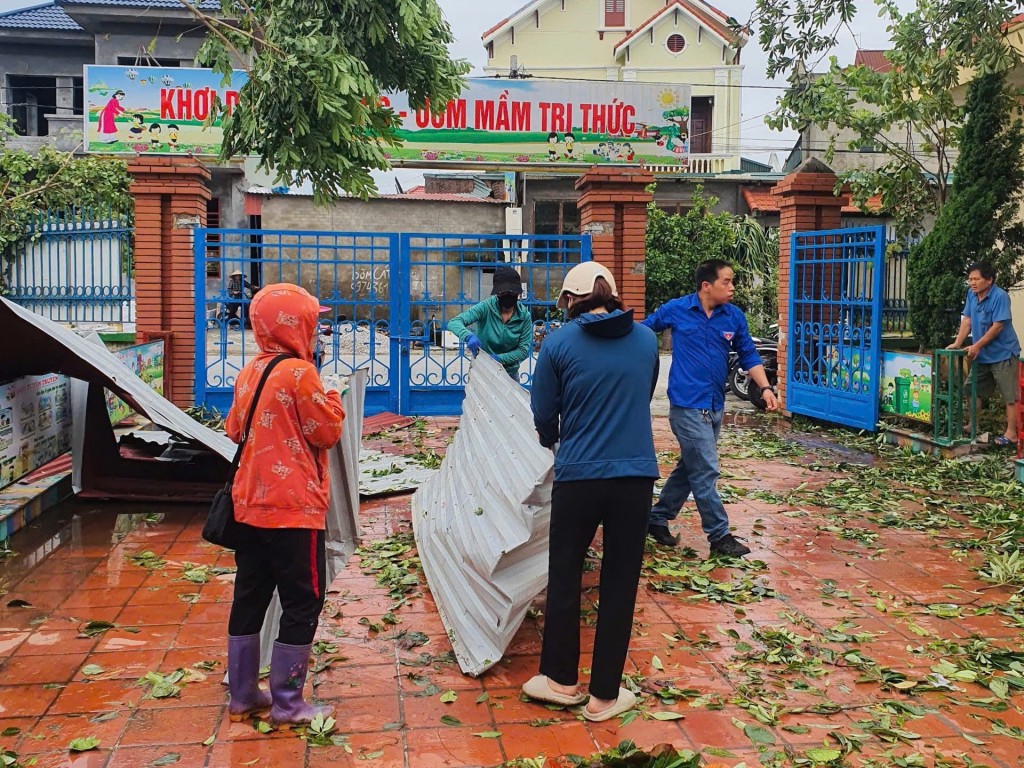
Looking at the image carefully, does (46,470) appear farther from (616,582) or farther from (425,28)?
(616,582)

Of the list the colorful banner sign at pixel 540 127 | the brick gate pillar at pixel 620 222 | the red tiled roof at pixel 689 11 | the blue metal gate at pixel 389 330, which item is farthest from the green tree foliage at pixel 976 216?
the red tiled roof at pixel 689 11

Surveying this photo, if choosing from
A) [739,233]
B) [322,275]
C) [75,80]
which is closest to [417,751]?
[322,275]

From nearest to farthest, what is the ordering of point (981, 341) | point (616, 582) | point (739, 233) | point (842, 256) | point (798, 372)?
point (616, 582), point (981, 341), point (842, 256), point (798, 372), point (739, 233)

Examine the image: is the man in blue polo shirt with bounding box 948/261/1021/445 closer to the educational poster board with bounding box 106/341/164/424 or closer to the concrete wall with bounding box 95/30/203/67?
the educational poster board with bounding box 106/341/164/424

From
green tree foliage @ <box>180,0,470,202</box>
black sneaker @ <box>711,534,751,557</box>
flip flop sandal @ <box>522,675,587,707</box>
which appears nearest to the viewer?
flip flop sandal @ <box>522,675,587,707</box>

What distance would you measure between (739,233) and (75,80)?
59.3ft

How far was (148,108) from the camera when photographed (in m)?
12.6

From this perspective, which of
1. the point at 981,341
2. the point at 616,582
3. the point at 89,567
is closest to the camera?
the point at 616,582

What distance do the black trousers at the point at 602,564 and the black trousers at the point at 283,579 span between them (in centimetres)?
89

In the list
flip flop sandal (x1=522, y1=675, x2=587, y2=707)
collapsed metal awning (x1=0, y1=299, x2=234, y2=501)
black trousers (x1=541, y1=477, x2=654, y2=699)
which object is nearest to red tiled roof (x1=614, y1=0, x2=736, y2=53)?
collapsed metal awning (x1=0, y1=299, x2=234, y2=501)

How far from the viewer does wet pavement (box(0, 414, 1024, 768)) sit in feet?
11.0

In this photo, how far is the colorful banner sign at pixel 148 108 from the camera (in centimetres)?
1248

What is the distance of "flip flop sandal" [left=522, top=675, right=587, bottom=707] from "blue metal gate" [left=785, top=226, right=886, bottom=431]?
7054mm

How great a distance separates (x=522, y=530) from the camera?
13.1 ft
